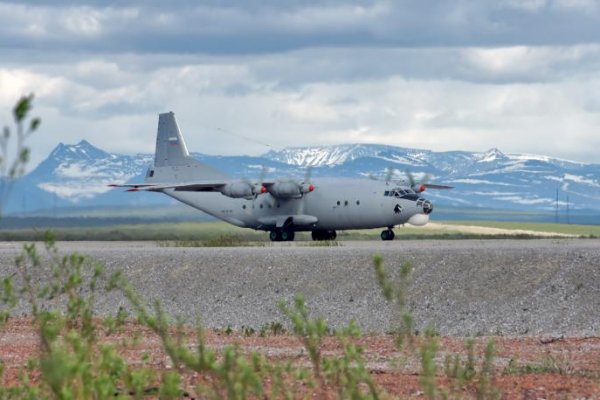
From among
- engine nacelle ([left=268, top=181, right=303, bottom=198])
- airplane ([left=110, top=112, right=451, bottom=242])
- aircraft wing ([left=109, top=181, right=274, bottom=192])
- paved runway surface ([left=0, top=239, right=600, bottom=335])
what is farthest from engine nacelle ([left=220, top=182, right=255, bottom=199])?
paved runway surface ([left=0, top=239, right=600, bottom=335])

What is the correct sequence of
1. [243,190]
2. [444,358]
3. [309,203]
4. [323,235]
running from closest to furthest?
[444,358], [243,190], [309,203], [323,235]

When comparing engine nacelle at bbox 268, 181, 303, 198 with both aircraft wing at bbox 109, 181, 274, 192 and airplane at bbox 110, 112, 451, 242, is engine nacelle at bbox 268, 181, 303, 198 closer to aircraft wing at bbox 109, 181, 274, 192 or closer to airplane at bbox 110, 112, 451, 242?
airplane at bbox 110, 112, 451, 242

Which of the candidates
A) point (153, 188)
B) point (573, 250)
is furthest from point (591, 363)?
point (153, 188)

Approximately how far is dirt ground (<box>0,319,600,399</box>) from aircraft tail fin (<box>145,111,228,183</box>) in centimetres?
4130

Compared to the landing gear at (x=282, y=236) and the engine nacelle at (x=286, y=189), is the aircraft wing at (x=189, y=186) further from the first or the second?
the landing gear at (x=282, y=236)

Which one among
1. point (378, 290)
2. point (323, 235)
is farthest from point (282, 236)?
point (378, 290)

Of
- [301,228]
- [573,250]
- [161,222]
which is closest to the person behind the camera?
[573,250]

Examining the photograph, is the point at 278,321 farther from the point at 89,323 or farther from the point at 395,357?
the point at 89,323

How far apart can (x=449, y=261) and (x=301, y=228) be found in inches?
1042

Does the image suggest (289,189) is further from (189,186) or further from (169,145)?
(169,145)

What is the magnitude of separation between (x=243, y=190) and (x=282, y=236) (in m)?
2.79

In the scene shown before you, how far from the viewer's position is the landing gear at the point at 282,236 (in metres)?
59.2

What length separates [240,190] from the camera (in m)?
58.5

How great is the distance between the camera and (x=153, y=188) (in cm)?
6191
